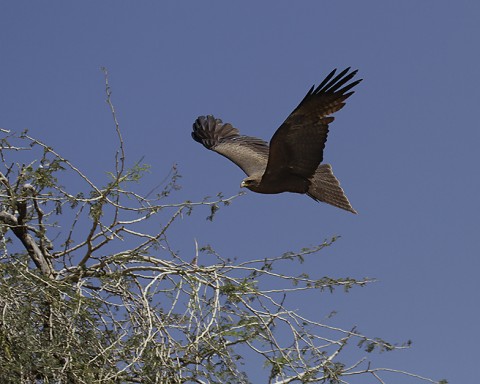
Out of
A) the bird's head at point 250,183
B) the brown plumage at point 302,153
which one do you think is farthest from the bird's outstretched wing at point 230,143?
the bird's head at point 250,183

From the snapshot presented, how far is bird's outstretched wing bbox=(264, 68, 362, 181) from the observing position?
7531mm

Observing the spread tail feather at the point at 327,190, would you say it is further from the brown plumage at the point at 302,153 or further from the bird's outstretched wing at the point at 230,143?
the bird's outstretched wing at the point at 230,143

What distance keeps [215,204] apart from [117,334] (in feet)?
3.50

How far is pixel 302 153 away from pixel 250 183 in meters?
0.66

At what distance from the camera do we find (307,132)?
7852 millimetres

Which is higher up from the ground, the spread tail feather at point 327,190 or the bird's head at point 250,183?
the spread tail feather at point 327,190

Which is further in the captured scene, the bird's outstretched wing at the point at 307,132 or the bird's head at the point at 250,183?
the bird's head at the point at 250,183

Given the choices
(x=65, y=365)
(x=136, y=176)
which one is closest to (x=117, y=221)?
(x=136, y=176)

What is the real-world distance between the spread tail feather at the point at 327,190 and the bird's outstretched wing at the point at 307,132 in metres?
0.31

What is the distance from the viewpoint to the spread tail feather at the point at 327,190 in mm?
8641

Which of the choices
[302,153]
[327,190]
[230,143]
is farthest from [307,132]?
[230,143]

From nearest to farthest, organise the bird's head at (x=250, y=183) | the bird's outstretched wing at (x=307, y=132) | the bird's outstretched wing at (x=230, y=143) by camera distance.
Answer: the bird's outstretched wing at (x=307, y=132) → the bird's head at (x=250, y=183) → the bird's outstretched wing at (x=230, y=143)

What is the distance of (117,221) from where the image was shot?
6.72 meters

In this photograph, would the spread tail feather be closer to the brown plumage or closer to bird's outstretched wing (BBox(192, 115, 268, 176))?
the brown plumage
